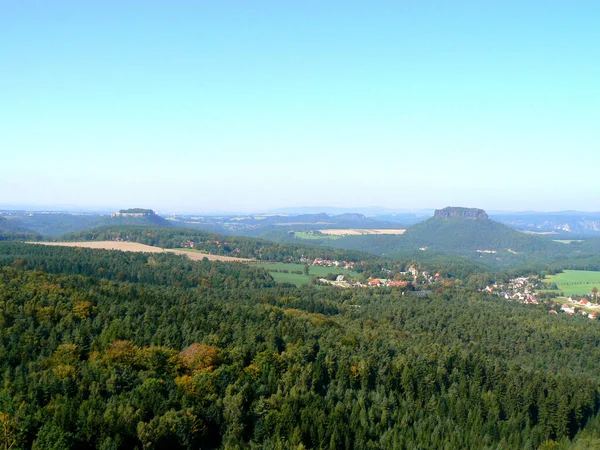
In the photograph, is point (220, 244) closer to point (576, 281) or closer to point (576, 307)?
point (576, 307)

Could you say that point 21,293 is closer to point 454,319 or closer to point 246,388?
point 246,388

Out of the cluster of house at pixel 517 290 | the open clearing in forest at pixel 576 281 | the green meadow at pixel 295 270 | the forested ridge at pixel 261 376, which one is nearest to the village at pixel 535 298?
the cluster of house at pixel 517 290

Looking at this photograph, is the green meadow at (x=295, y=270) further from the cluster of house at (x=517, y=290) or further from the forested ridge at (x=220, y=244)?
the cluster of house at (x=517, y=290)

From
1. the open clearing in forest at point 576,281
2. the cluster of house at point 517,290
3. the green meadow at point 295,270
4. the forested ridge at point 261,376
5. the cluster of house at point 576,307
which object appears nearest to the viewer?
the forested ridge at point 261,376

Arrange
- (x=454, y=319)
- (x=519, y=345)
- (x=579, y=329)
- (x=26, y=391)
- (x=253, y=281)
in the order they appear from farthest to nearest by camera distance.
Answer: (x=253, y=281) → (x=454, y=319) → (x=579, y=329) → (x=519, y=345) → (x=26, y=391)

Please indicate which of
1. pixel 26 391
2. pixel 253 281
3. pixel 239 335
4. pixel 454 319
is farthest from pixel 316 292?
pixel 26 391

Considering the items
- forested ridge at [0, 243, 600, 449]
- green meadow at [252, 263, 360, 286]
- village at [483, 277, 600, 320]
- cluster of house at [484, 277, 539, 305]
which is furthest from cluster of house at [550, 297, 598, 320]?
green meadow at [252, 263, 360, 286]
